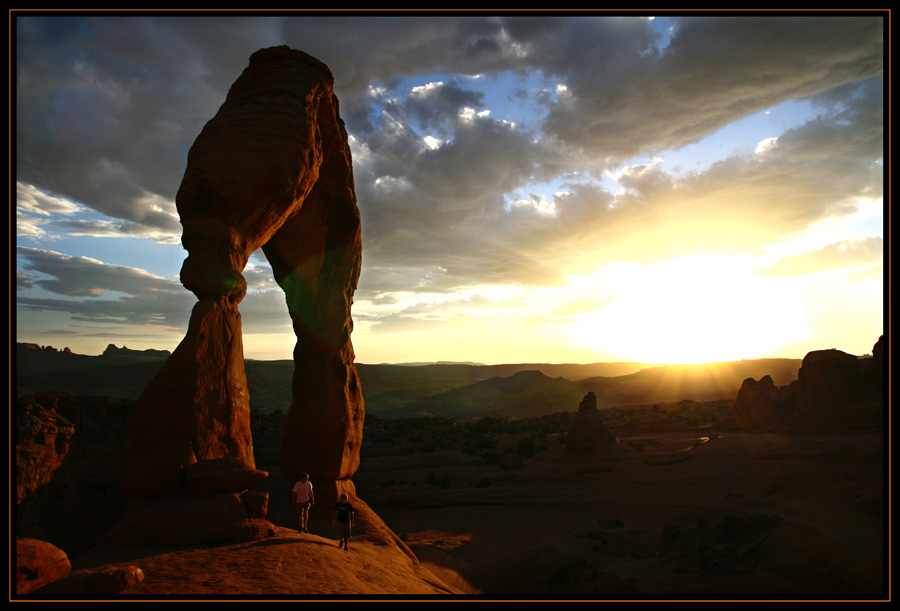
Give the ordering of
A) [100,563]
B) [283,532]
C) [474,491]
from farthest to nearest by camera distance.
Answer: [474,491]
[283,532]
[100,563]

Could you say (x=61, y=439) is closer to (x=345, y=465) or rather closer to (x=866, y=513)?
(x=345, y=465)

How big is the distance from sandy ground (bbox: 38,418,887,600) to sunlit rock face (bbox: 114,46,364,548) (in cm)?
193

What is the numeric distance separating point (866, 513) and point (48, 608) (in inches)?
607

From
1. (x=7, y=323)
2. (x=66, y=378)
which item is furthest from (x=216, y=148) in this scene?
(x=66, y=378)

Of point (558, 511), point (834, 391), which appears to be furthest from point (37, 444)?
point (834, 391)

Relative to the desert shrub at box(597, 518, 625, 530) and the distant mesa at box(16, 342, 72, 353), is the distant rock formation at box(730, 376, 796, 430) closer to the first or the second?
the desert shrub at box(597, 518, 625, 530)

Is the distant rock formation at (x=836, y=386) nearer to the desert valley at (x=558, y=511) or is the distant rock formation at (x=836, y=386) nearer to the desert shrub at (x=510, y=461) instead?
the desert valley at (x=558, y=511)

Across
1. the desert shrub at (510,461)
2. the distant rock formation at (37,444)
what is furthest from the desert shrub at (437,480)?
the distant rock formation at (37,444)

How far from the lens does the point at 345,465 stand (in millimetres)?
14359

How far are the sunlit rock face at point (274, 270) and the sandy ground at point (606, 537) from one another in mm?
1931

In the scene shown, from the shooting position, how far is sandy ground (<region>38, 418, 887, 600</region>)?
25.6ft

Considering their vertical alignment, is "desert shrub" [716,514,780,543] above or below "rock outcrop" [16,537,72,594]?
below

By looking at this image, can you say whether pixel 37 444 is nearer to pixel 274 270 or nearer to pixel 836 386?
pixel 274 270

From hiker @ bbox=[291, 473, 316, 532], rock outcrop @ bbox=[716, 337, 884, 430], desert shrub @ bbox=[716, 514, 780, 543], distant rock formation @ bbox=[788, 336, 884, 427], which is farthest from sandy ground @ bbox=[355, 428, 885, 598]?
hiker @ bbox=[291, 473, 316, 532]
